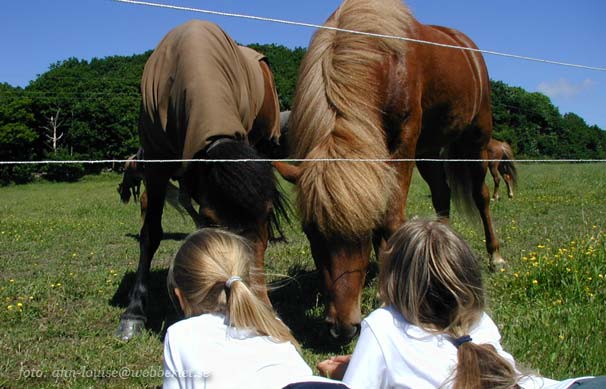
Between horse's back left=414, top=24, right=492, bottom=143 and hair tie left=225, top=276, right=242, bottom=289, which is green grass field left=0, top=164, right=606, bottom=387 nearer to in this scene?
hair tie left=225, top=276, right=242, bottom=289

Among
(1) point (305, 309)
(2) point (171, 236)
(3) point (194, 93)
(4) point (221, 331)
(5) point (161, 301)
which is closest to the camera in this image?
(4) point (221, 331)

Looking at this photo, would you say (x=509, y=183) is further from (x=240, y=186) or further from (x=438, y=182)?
(x=240, y=186)

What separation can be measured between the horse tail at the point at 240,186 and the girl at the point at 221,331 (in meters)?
0.60

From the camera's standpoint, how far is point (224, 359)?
1.88 meters

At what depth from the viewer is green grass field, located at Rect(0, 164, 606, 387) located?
10.0 ft

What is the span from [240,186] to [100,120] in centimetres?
899

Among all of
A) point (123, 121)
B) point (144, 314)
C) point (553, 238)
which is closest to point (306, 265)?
point (144, 314)

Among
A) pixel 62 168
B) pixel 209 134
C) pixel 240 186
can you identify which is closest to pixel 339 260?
pixel 240 186

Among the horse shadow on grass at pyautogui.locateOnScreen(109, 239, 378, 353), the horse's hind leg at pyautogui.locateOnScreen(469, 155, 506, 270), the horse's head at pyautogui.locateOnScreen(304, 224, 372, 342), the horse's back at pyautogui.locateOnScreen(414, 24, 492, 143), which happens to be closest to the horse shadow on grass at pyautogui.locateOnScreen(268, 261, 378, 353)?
the horse shadow on grass at pyautogui.locateOnScreen(109, 239, 378, 353)

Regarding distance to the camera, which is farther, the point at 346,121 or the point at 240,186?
the point at 346,121

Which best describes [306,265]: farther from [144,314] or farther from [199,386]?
[199,386]

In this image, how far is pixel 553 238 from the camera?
6656 millimetres

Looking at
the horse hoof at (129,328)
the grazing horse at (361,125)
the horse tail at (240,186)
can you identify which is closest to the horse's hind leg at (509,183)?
the grazing horse at (361,125)

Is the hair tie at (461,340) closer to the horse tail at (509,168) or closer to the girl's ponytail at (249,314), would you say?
the girl's ponytail at (249,314)
